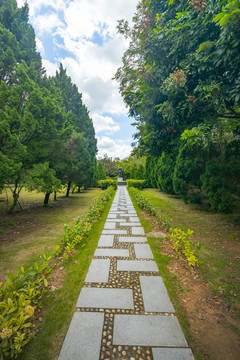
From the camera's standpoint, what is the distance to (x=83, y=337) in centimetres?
147

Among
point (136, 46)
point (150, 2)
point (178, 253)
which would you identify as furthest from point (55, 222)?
→ point (136, 46)

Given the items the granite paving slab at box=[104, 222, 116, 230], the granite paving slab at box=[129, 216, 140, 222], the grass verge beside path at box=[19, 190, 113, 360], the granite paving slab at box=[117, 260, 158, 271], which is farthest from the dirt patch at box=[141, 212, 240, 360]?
the granite paving slab at box=[129, 216, 140, 222]

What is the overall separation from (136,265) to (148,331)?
116 centimetres

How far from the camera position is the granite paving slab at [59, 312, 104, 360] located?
52.0 inches

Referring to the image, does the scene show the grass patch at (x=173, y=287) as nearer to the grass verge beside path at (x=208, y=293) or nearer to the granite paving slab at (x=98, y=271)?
the grass verge beside path at (x=208, y=293)

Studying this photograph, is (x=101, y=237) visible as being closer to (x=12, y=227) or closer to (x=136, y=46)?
(x=12, y=227)

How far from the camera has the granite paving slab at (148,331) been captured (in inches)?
56.1

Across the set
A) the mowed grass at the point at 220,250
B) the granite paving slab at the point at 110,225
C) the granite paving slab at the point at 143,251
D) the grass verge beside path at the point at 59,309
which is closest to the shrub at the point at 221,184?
the mowed grass at the point at 220,250

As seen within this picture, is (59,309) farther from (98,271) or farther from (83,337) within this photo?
(98,271)

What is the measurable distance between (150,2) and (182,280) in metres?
7.05

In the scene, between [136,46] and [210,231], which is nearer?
[210,231]

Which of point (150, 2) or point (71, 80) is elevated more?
point (71, 80)

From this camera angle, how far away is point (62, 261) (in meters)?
2.87

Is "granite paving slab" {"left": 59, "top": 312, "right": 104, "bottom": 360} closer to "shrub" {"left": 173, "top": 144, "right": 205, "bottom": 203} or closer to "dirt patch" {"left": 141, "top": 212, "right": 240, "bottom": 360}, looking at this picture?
"dirt patch" {"left": 141, "top": 212, "right": 240, "bottom": 360}
